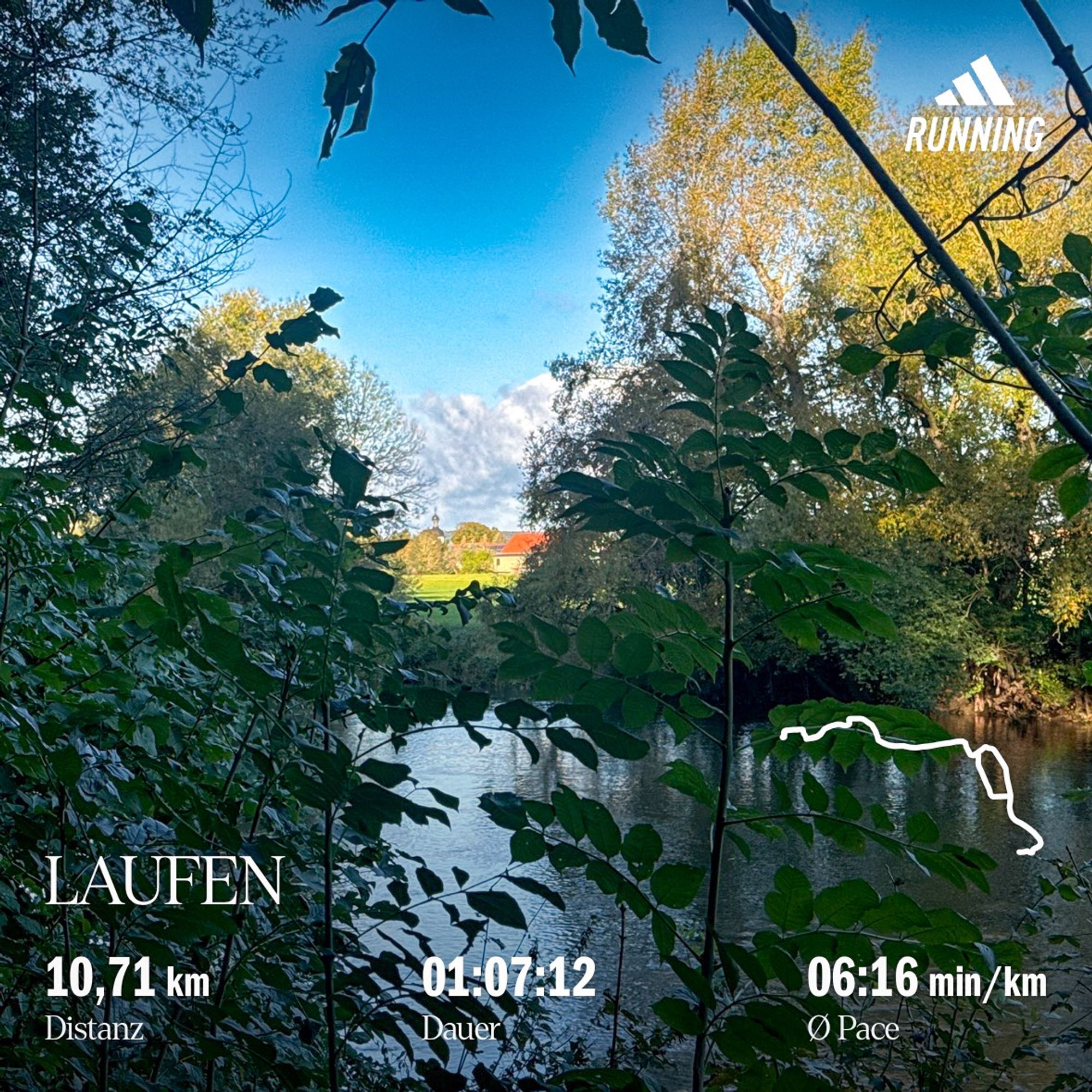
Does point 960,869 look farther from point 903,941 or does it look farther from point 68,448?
point 68,448

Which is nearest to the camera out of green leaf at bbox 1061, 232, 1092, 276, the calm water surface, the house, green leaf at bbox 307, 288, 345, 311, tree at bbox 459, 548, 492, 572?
green leaf at bbox 1061, 232, 1092, 276

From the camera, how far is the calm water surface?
219 inches

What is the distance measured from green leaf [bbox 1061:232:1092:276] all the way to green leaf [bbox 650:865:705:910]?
62 centimetres

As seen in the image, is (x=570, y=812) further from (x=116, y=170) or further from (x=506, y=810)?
(x=116, y=170)

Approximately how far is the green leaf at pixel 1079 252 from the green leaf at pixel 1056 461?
0.66 feet

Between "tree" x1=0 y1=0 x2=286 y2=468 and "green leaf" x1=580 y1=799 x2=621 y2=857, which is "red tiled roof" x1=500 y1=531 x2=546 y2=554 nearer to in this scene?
"tree" x1=0 y1=0 x2=286 y2=468

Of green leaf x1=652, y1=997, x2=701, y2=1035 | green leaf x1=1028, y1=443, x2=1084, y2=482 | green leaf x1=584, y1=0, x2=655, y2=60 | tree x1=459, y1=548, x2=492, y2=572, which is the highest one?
tree x1=459, y1=548, x2=492, y2=572

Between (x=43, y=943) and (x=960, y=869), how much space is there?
993mm

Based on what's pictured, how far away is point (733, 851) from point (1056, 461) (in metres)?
7.23

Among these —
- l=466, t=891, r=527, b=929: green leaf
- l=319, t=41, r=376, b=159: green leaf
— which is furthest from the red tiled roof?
l=319, t=41, r=376, b=159: green leaf

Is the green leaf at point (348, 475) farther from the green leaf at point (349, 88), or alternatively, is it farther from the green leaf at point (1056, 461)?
the green leaf at point (1056, 461)

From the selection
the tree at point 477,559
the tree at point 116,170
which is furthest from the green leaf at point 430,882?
the tree at point 477,559

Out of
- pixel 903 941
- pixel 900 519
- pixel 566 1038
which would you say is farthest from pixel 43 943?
pixel 900 519

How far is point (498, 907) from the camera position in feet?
2.39
